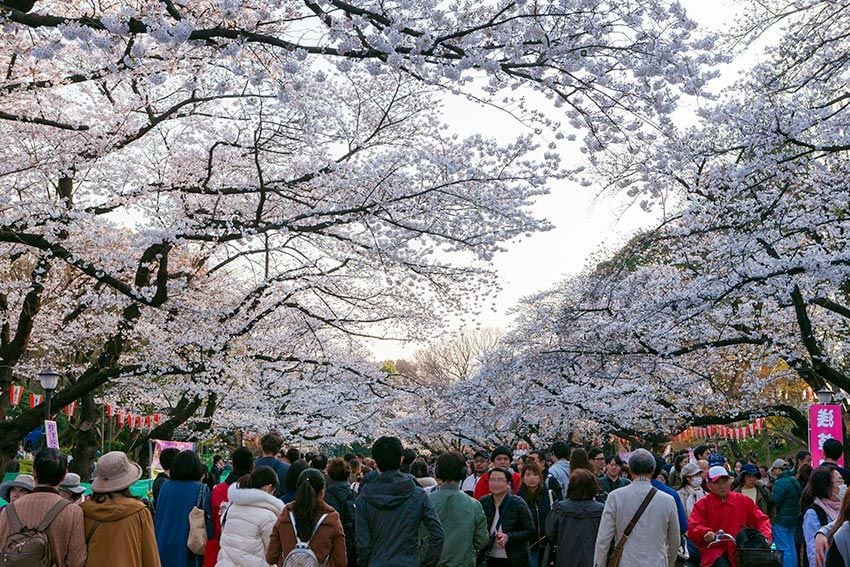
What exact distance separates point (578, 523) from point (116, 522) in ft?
11.1

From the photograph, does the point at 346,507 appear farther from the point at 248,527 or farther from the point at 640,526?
the point at 640,526

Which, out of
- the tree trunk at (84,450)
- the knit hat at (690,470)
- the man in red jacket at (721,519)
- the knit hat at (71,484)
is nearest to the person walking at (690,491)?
the knit hat at (690,470)

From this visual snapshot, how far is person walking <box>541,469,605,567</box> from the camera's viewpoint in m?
7.04

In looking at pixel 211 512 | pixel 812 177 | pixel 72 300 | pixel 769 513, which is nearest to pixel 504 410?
pixel 72 300

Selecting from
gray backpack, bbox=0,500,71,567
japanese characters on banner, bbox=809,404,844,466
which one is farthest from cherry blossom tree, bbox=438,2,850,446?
gray backpack, bbox=0,500,71,567

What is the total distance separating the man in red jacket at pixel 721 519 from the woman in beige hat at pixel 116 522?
4.44 meters

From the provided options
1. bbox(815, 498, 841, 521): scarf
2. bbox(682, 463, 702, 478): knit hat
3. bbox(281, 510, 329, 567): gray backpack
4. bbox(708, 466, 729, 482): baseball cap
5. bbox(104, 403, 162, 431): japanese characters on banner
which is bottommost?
bbox(281, 510, 329, 567): gray backpack

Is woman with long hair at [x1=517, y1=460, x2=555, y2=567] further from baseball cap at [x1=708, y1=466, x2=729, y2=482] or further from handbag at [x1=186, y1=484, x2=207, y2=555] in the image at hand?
handbag at [x1=186, y1=484, x2=207, y2=555]

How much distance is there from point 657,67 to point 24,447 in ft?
127

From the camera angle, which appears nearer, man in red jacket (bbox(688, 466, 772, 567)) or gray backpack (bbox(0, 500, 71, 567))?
gray backpack (bbox(0, 500, 71, 567))

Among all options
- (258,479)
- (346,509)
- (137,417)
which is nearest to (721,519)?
(346,509)

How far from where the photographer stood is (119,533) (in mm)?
5227

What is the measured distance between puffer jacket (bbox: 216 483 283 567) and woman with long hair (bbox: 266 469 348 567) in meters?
0.21

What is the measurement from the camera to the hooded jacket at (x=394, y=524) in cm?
602
